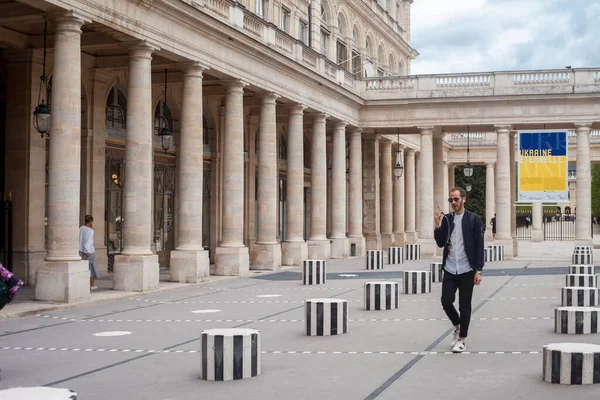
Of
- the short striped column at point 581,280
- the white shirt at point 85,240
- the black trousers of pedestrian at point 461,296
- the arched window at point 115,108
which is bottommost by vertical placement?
the short striped column at point 581,280

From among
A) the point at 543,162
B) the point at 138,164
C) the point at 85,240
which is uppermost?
the point at 543,162

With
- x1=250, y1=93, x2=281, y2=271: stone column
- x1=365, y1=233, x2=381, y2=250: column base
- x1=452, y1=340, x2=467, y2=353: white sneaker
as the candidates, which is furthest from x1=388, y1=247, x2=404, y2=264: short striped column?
x1=452, y1=340, x2=467, y2=353: white sneaker

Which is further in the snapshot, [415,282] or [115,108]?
[115,108]

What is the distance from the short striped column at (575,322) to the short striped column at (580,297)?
3099 millimetres

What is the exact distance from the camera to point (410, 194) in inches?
1922

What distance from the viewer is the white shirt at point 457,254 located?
1063 centimetres

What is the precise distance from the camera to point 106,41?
20859mm

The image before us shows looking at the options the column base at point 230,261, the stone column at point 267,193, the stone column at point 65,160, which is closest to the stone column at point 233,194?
the column base at point 230,261

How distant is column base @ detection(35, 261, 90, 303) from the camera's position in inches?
663

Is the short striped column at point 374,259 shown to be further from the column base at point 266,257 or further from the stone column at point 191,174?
the stone column at point 191,174

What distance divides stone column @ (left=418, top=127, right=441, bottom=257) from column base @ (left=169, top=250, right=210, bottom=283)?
1628cm

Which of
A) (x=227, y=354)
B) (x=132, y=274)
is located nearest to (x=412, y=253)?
(x=132, y=274)

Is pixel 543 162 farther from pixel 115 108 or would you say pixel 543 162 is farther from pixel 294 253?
pixel 115 108

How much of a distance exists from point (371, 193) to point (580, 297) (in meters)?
27.2
